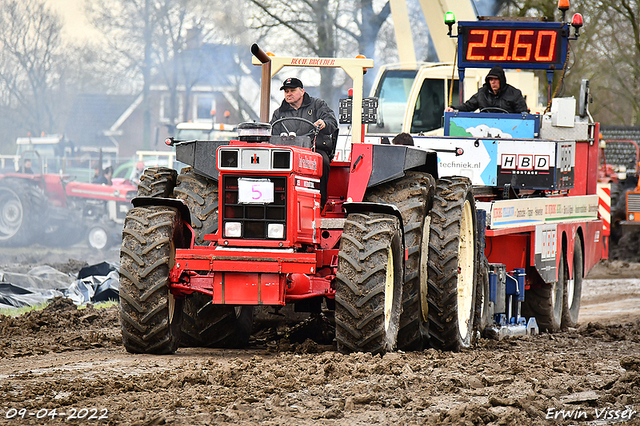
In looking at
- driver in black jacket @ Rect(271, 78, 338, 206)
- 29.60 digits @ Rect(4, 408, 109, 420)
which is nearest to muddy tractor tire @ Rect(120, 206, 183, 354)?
driver in black jacket @ Rect(271, 78, 338, 206)

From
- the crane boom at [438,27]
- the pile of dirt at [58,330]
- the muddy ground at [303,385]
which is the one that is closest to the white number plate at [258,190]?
the muddy ground at [303,385]

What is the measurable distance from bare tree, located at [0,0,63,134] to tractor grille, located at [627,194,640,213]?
12.8 meters

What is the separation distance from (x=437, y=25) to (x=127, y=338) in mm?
11483

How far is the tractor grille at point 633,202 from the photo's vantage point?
19.8 meters

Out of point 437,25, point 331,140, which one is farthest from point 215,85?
point 331,140

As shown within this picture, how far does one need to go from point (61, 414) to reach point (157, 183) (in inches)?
138

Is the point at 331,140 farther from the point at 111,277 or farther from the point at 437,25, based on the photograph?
the point at 437,25

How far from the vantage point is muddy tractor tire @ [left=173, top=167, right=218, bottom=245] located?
7.88 m

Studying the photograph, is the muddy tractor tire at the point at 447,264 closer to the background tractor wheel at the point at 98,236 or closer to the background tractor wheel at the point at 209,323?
the background tractor wheel at the point at 209,323

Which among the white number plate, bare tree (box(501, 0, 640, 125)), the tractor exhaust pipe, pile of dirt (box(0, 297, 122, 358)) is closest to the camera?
the white number plate

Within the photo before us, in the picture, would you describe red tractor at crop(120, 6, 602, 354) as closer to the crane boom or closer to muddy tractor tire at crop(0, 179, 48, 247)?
the crane boom

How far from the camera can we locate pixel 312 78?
26.6 m

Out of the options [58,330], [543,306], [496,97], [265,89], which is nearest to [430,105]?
[496,97]

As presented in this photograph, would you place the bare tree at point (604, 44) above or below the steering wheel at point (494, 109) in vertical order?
above
